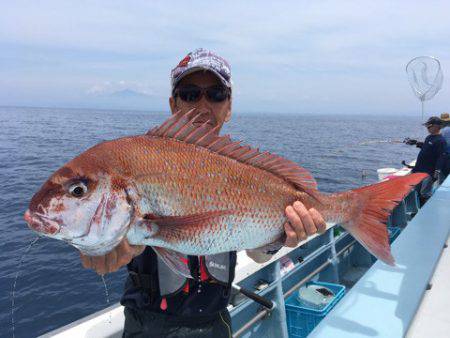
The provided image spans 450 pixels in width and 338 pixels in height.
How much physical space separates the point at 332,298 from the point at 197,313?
10.1ft

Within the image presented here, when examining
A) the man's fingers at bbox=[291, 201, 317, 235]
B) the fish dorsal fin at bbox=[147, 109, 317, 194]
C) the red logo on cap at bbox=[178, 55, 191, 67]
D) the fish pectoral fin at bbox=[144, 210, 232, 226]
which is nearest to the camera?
the fish pectoral fin at bbox=[144, 210, 232, 226]

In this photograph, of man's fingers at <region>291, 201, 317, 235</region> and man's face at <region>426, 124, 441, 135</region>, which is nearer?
man's fingers at <region>291, 201, 317, 235</region>

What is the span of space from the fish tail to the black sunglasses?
1143 millimetres

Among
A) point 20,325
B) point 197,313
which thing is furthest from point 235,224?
point 20,325

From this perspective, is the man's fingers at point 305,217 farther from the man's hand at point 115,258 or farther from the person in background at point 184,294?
the man's hand at point 115,258

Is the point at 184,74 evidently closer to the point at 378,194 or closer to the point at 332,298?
the point at 378,194

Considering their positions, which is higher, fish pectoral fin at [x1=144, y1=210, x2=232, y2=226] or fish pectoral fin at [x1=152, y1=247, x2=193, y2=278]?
fish pectoral fin at [x1=144, y1=210, x2=232, y2=226]

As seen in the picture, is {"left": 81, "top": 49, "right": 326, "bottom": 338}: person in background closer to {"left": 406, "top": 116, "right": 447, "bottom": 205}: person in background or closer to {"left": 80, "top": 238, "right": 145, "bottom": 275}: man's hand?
{"left": 80, "top": 238, "right": 145, "bottom": 275}: man's hand

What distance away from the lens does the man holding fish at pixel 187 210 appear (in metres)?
1.80

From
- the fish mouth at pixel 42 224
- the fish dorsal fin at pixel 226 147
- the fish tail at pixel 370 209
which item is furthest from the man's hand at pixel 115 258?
the fish tail at pixel 370 209

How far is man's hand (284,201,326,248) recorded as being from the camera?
7.19ft

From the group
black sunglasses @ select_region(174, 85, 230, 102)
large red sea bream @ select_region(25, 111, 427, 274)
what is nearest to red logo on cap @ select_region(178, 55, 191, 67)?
black sunglasses @ select_region(174, 85, 230, 102)

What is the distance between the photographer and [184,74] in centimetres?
258

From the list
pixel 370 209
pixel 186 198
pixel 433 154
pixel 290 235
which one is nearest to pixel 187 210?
pixel 186 198
